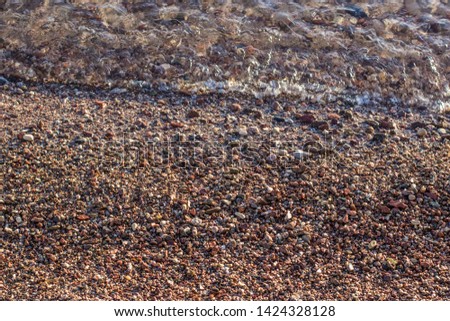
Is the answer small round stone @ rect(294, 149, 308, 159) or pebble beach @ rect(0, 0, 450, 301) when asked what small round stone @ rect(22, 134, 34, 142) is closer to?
pebble beach @ rect(0, 0, 450, 301)

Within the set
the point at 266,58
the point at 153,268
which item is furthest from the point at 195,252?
the point at 266,58

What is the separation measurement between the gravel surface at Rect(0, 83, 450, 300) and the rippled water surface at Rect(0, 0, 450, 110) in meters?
0.25

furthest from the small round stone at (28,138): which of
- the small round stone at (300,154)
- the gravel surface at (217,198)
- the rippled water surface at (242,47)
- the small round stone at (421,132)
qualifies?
the small round stone at (421,132)

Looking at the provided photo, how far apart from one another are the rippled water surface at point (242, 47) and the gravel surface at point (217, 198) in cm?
25

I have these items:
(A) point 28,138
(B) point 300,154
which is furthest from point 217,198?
(A) point 28,138

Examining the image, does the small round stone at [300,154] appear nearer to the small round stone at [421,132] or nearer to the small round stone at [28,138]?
the small round stone at [421,132]

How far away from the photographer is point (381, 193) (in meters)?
4.20

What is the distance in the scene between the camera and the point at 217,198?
13.4 feet

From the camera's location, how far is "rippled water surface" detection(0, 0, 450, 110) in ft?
17.4

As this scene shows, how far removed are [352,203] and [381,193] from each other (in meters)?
0.23

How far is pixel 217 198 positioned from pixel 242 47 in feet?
6.76

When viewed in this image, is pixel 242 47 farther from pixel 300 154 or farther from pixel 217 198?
pixel 217 198

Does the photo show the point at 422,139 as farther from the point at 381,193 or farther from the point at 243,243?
the point at 243,243
